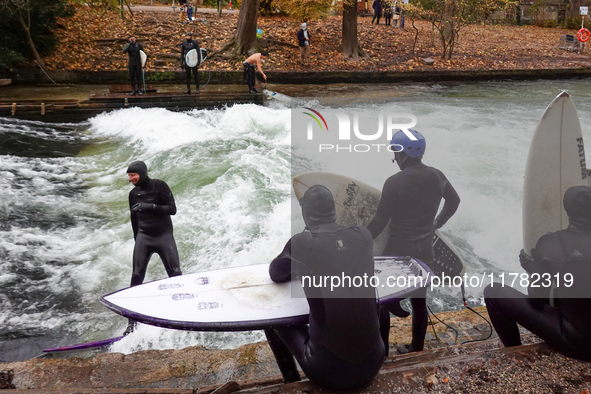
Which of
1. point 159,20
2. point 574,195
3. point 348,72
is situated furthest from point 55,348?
point 159,20

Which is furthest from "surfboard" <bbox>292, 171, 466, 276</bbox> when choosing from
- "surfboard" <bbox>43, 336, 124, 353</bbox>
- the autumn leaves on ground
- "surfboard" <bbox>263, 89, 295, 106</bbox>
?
the autumn leaves on ground

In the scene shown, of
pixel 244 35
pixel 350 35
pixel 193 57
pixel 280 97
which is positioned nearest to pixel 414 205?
pixel 193 57

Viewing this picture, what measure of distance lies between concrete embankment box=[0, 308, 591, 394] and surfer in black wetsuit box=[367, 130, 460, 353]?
0.32 meters

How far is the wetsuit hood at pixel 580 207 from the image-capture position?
2.52 meters

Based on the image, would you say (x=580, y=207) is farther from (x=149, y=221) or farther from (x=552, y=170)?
(x=149, y=221)

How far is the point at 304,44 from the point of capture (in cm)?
1680

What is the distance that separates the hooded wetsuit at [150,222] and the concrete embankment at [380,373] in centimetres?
102

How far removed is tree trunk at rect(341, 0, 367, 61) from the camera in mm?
17859

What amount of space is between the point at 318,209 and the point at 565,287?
4.77 ft

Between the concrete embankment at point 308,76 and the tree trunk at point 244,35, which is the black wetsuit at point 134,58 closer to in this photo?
the concrete embankment at point 308,76

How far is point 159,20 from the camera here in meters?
18.9

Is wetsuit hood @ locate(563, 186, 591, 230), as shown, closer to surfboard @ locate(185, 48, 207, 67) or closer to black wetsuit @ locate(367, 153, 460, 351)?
black wetsuit @ locate(367, 153, 460, 351)

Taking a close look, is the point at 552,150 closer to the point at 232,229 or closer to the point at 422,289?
the point at 422,289

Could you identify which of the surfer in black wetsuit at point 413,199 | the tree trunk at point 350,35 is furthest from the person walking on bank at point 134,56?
the surfer in black wetsuit at point 413,199
